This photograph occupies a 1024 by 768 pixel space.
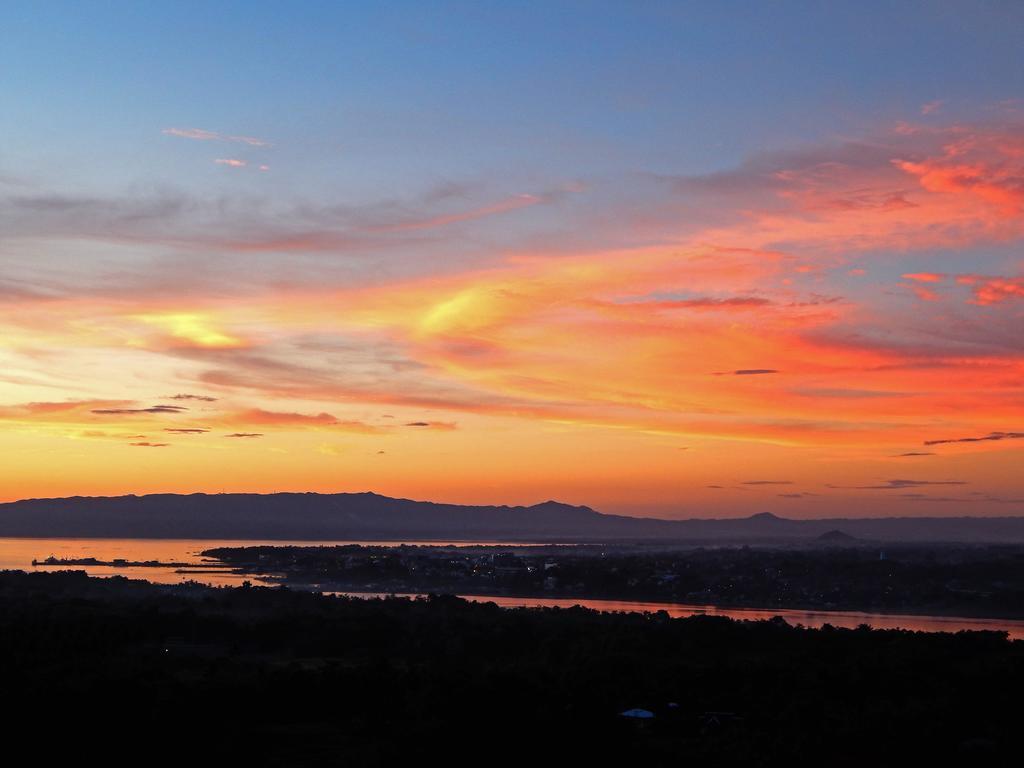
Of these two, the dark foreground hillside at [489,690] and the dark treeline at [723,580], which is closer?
the dark foreground hillside at [489,690]

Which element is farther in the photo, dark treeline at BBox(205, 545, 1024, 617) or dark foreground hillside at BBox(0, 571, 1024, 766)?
dark treeline at BBox(205, 545, 1024, 617)

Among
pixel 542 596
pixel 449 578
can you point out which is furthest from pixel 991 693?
pixel 449 578

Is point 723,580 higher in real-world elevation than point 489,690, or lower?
lower

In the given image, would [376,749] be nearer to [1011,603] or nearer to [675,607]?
[675,607]

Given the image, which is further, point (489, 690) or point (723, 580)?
point (723, 580)
